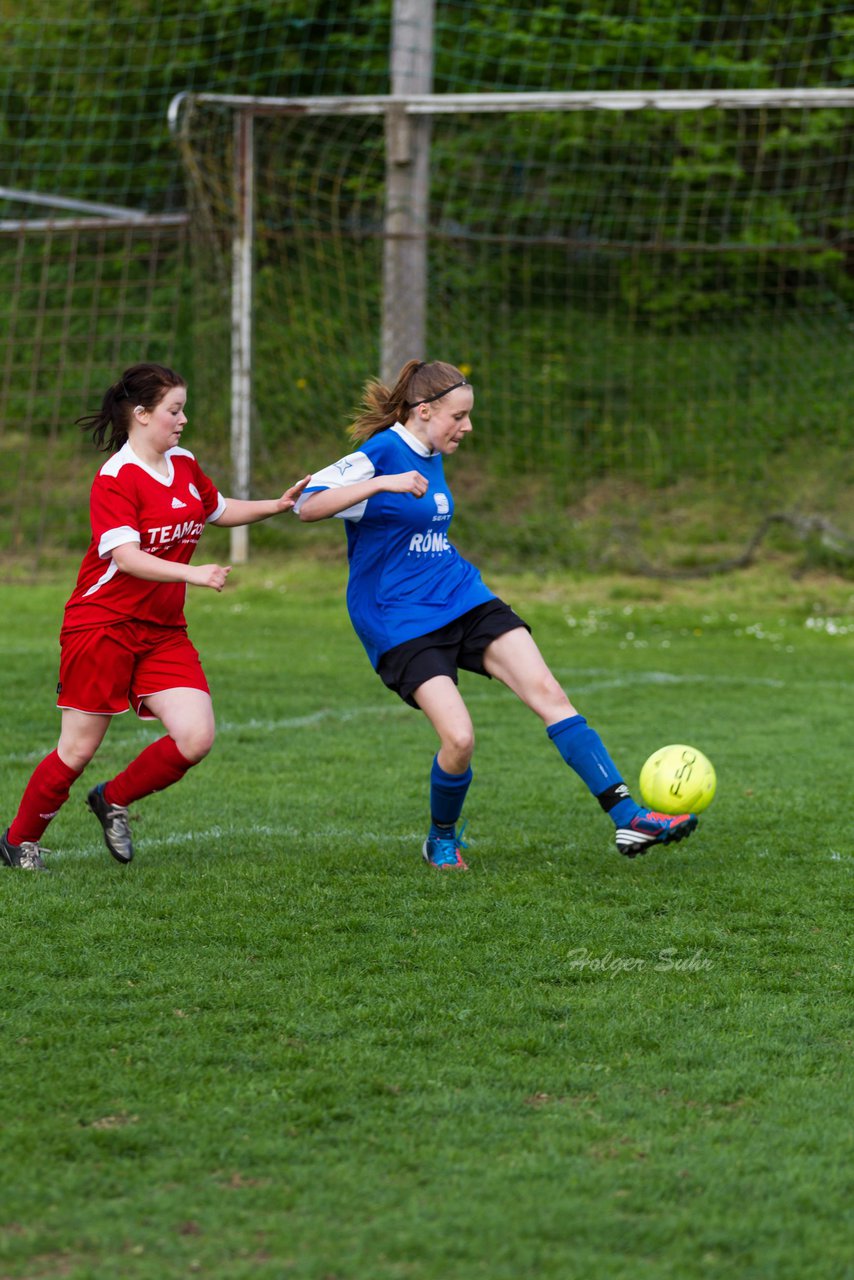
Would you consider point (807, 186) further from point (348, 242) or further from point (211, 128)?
A: point (211, 128)

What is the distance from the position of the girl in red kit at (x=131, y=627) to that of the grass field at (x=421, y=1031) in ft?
0.95

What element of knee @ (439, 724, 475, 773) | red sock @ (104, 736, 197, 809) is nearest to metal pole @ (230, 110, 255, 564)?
red sock @ (104, 736, 197, 809)

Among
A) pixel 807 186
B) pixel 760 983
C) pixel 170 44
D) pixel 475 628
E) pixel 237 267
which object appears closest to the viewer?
pixel 760 983

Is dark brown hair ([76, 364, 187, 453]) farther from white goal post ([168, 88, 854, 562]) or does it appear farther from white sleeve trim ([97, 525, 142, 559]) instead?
white goal post ([168, 88, 854, 562])

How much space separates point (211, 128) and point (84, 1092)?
44.8 ft

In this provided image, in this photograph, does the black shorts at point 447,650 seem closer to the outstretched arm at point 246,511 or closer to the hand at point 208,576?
the outstretched arm at point 246,511

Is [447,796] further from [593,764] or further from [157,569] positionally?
[157,569]

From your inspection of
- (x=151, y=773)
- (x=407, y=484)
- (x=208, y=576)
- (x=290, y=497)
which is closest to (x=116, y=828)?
(x=151, y=773)

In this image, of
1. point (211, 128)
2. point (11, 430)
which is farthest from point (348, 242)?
point (11, 430)

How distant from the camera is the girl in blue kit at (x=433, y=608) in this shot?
16.8ft

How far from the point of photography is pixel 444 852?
17.1 ft

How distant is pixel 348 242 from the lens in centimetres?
1647

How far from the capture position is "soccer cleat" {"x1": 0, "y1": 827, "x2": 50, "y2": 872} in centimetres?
505

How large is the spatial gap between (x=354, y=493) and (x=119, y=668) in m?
0.94
